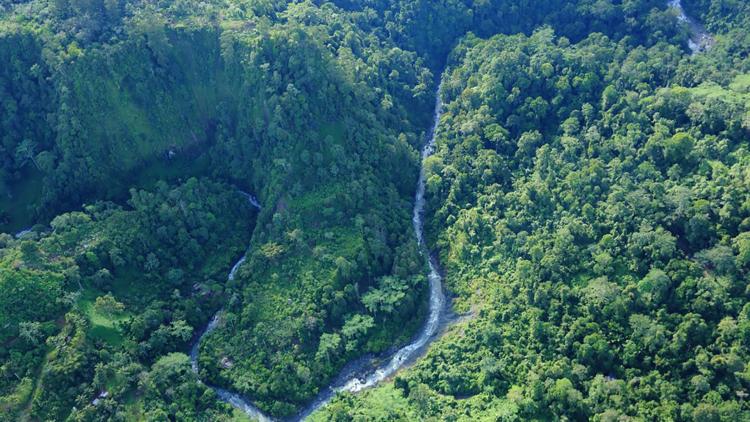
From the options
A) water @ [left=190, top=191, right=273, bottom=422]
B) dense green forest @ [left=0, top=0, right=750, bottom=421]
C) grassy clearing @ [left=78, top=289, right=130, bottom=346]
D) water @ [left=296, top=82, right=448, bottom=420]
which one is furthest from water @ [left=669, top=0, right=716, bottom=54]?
grassy clearing @ [left=78, top=289, right=130, bottom=346]

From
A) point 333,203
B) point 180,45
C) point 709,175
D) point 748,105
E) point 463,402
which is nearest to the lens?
point 463,402

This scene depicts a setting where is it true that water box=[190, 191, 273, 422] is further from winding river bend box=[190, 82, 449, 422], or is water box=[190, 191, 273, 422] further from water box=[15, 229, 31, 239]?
water box=[15, 229, 31, 239]

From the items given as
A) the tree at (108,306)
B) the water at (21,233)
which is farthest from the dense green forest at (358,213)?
the water at (21,233)

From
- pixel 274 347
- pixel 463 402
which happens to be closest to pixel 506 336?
pixel 463 402

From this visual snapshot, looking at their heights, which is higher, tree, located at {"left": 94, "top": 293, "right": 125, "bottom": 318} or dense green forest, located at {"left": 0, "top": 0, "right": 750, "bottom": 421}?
dense green forest, located at {"left": 0, "top": 0, "right": 750, "bottom": 421}

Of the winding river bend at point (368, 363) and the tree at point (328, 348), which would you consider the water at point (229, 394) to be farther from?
the tree at point (328, 348)

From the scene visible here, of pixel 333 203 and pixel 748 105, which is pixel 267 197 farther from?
pixel 748 105
